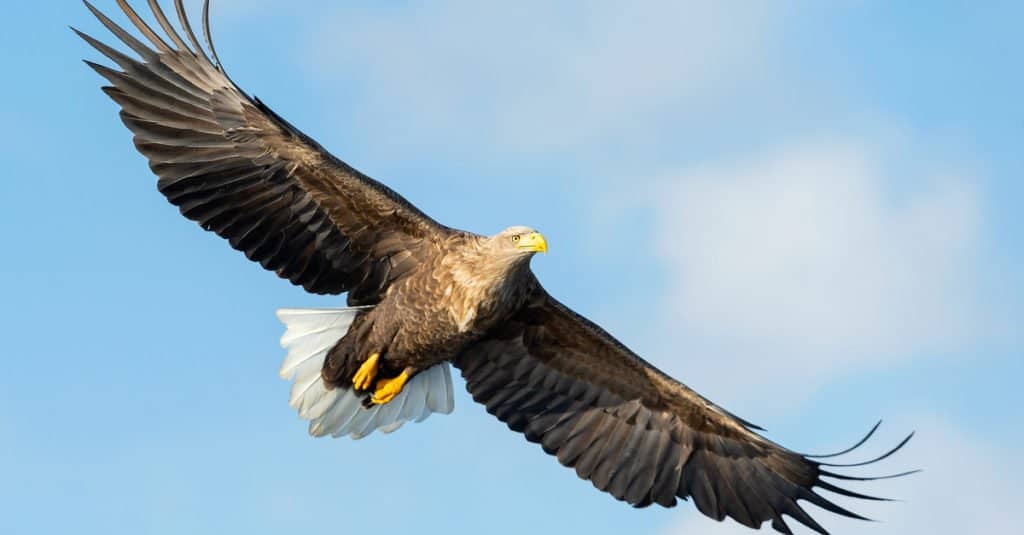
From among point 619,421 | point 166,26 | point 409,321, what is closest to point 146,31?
point 166,26

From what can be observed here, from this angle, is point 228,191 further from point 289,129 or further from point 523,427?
point 523,427

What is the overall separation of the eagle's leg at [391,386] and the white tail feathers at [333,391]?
0.80 feet

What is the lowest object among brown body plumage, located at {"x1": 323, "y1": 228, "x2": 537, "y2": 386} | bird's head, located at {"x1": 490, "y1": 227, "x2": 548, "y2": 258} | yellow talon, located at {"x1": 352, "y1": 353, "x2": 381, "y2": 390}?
yellow talon, located at {"x1": 352, "y1": 353, "x2": 381, "y2": 390}

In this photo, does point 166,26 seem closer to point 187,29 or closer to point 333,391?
point 187,29

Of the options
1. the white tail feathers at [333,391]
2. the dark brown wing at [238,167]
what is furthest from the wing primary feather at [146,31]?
the white tail feathers at [333,391]

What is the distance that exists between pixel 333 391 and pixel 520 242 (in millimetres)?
2007

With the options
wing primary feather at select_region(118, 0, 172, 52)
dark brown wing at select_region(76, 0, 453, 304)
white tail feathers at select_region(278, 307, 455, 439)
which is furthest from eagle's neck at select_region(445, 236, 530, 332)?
wing primary feather at select_region(118, 0, 172, 52)

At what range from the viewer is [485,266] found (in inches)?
440

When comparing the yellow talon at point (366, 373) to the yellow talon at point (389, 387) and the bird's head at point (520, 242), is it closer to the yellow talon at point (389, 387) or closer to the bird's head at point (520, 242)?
the yellow talon at point (389, 387)

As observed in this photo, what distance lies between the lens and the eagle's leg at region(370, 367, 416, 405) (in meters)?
12.0

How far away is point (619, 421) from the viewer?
1252 centimetres

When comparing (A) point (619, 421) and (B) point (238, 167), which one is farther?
(A) point (619, 421)

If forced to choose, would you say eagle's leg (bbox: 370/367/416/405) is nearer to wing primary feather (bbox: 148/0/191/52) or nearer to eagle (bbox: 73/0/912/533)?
eagle (bbox: 73/0/912/533)

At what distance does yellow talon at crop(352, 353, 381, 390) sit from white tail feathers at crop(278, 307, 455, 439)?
0.21 metres
